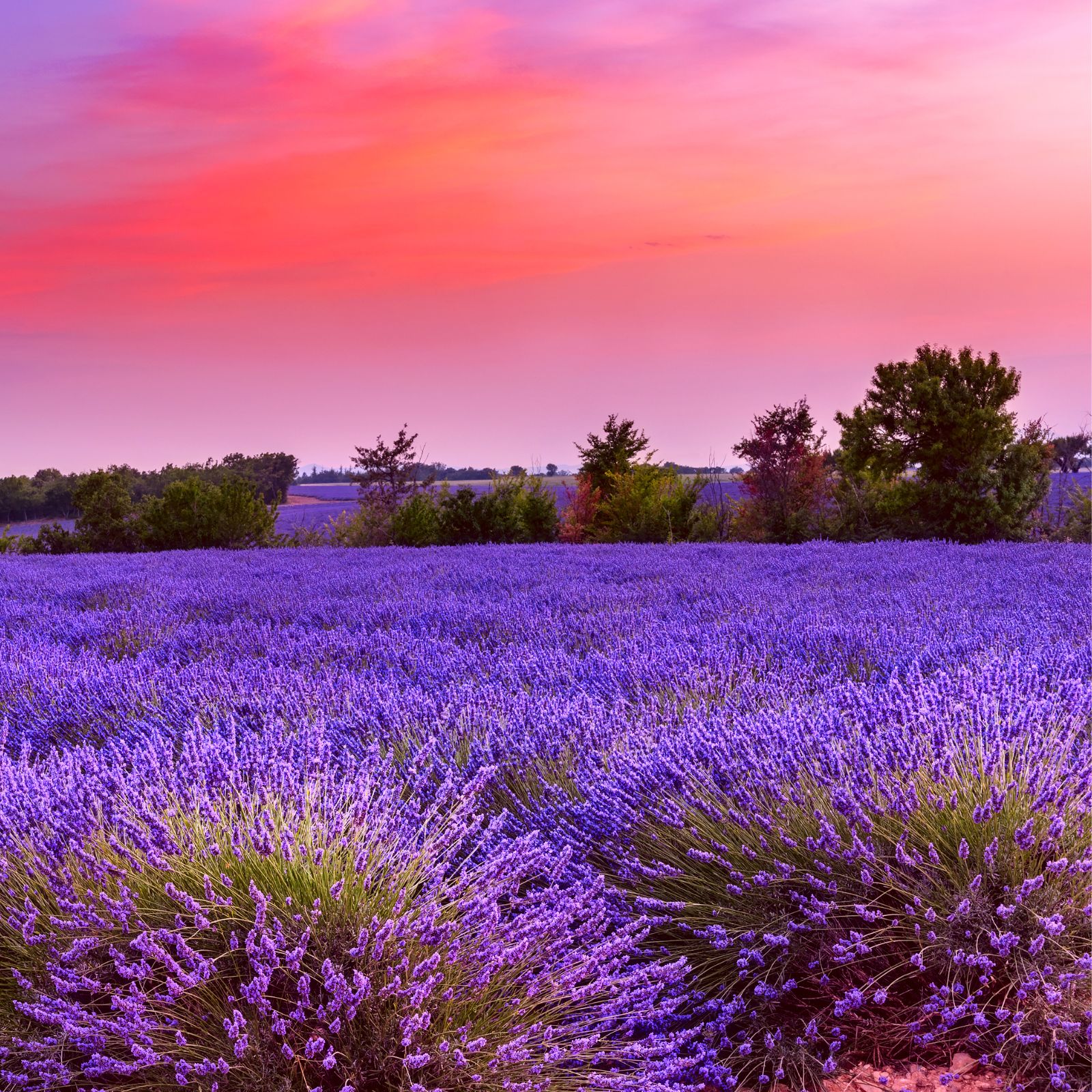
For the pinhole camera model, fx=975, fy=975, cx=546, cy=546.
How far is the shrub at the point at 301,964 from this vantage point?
1468 mm

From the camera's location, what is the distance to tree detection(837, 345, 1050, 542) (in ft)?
46.9

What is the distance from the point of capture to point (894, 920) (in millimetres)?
1811

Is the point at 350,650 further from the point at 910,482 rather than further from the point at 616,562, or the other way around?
the point at 910,482

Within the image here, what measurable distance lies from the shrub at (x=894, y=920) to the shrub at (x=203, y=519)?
14.2 metres

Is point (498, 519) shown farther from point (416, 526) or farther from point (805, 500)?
point (805, 500)

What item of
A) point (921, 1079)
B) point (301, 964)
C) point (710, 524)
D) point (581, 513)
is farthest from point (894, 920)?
point (581, 513)

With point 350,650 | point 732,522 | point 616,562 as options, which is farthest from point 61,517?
point 350,650

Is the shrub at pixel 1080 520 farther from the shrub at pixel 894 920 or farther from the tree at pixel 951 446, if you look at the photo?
the shrub at pixel 894 920

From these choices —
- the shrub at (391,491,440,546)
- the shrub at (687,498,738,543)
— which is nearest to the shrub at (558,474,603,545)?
the shrub at (687,498,738,543)

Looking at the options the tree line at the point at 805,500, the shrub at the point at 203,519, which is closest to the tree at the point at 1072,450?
the tree line at the point at 805,500

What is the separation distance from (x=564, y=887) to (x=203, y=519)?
46.5ft

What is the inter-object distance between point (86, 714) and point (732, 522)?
13.3 metres

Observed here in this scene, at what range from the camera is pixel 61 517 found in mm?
31188

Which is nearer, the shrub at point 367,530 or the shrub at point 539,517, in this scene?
the shrub at point 539,517
